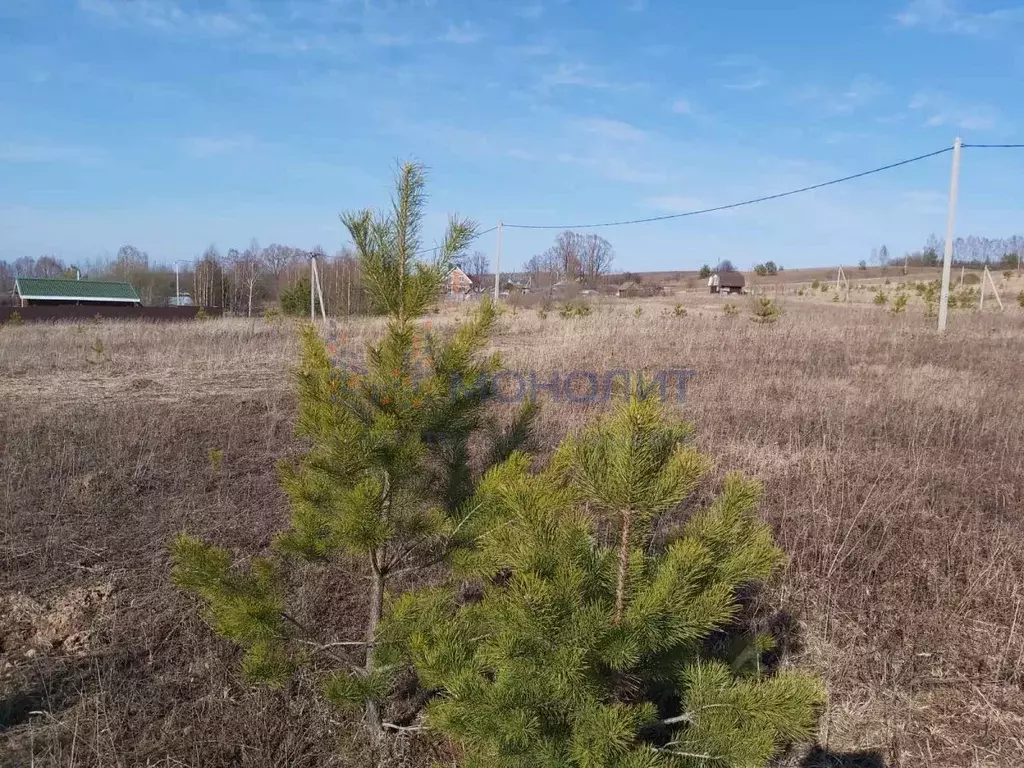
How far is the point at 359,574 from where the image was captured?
9.12ft

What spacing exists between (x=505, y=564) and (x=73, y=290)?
158ft

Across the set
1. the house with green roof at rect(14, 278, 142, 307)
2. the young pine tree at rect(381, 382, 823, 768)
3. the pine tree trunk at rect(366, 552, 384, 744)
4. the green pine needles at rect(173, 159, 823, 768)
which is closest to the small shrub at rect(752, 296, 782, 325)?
the green pine needles at rect(173, 159, 823, 768)

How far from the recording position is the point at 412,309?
218 cm

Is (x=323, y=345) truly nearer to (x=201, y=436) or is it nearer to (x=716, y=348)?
(x=201, y=436)

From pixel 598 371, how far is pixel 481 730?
8428 mm

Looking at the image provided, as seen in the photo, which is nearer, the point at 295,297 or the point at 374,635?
the point at 374,635

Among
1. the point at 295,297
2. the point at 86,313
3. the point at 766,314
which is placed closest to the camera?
the point at 766,314

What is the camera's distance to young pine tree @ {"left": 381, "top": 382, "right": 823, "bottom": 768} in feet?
4.91

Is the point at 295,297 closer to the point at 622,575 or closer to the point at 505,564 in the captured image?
the point at 505,564

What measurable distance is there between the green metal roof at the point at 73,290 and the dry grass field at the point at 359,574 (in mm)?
36815

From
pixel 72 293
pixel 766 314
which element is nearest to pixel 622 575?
pixel 766 314

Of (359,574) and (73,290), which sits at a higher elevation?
(73,290)

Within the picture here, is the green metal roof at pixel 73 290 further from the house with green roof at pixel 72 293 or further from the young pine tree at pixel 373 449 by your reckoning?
the young pine tree at pixel 373 449

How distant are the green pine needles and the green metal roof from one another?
45480 millimetres
